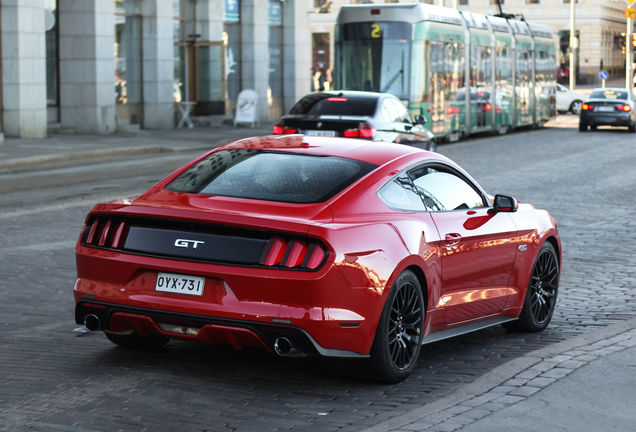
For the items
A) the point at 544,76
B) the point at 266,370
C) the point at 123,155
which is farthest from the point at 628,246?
the point at 544,76

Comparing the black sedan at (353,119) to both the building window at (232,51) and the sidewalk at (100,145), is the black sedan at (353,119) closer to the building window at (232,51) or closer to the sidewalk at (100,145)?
the sidewalk at (100,145)

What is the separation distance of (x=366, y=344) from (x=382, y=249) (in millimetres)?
507

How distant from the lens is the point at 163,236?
5.61 metres

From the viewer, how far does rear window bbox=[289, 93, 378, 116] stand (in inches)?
740

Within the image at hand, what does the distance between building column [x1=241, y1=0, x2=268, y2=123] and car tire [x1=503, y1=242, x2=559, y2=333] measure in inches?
1187

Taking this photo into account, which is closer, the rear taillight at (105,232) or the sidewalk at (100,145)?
the rear taillight at (105,232)

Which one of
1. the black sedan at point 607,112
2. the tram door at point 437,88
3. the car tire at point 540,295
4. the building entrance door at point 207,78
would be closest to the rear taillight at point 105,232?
the car tire at point 540,295

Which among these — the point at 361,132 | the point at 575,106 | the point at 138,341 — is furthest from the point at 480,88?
the point at 138,341

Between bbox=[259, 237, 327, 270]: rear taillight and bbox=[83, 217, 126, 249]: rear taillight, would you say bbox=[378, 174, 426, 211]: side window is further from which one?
bbox=[83, 217, 126, 249]: rear taillight

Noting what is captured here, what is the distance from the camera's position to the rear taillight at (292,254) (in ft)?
17.6

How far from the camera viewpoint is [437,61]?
2702 cm

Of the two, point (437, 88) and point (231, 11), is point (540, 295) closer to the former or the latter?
point (437, 88)

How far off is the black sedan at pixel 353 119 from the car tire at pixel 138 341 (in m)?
11.5

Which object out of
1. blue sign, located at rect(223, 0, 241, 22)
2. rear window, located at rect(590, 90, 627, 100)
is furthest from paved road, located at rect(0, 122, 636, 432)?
rear window, located at rect(590, 90, 627, 100)
